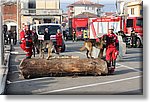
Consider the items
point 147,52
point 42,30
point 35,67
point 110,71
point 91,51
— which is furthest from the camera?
point 42,30

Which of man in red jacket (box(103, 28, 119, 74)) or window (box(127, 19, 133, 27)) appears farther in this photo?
window (box(127, 19, 133, 27))

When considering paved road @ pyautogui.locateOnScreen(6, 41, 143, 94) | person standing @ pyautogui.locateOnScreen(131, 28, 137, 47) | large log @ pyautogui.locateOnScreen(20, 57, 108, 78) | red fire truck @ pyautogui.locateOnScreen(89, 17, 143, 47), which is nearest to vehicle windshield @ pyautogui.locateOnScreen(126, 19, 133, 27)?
red fire truck @ pyautogui.locateOnScreen(89, 17, 143, 47)

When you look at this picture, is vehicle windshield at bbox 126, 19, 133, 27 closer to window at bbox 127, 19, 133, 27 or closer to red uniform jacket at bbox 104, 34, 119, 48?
window at bbox 127, 19, 133, 27

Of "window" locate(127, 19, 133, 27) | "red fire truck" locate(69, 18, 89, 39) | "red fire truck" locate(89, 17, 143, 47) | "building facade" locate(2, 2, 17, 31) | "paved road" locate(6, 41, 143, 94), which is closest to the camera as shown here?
"paved road" locate(6, 41, 143, 94)

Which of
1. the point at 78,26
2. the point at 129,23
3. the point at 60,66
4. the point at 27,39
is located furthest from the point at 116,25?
the point at 60,66

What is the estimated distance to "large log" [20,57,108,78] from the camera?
29.0ft

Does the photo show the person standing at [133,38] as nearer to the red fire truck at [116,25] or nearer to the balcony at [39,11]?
the red fire truck at [116,25]

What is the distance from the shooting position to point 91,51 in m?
10.5

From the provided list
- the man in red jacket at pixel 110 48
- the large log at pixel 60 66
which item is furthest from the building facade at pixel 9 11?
the man in red jacket at pixel 110 48

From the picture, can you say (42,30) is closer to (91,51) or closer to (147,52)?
(91,51)

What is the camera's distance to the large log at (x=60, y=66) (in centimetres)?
885

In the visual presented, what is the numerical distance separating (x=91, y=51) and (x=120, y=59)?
114 inches

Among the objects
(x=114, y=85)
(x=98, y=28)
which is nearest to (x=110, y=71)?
(x=114, y=85)

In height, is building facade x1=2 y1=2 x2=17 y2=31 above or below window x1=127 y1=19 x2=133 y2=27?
below
